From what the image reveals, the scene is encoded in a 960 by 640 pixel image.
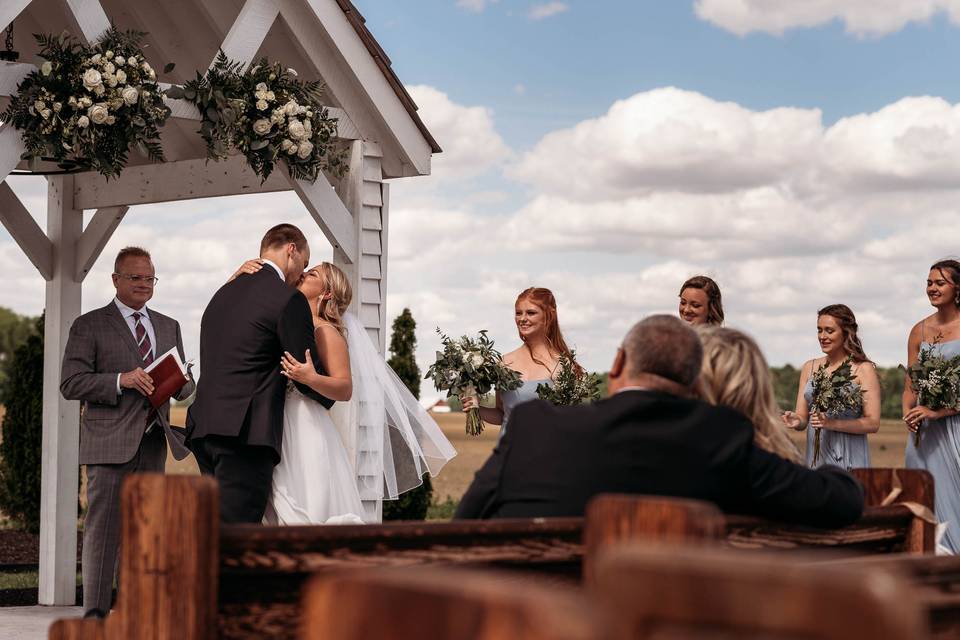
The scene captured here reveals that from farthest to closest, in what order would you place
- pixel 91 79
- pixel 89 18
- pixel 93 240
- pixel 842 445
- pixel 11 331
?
pixel 11 331 < pixel 93 240 < pixel 842 445 < pixel 89 18 < pixel 91 79

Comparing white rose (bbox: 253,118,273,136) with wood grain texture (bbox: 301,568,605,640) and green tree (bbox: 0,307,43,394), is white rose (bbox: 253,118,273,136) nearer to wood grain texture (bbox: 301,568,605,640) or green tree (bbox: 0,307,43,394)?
wood grain texture (bbox: 301,568,605,640)

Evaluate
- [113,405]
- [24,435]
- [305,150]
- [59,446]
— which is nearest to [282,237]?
[305,150]

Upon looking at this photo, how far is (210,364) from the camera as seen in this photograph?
20.5ft

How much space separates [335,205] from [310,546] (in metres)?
5.73

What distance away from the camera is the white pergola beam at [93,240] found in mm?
9039

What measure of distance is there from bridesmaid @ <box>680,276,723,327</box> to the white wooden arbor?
1.97 m

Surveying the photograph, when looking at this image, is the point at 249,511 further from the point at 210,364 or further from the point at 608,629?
the point at 608,629

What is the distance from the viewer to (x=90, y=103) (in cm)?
643

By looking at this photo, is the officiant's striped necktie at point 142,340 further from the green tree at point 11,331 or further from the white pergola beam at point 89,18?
the green tree at point 11,331

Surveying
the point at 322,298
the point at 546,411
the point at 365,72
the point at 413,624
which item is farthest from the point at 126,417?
the point at 413,624

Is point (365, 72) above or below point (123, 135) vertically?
above

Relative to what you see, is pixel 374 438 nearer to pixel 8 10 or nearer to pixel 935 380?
pixel 8 10

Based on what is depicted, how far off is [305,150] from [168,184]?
2.31 metres

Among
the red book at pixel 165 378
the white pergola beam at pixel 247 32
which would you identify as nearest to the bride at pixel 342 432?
Answer: the red book at pixel 165 378
